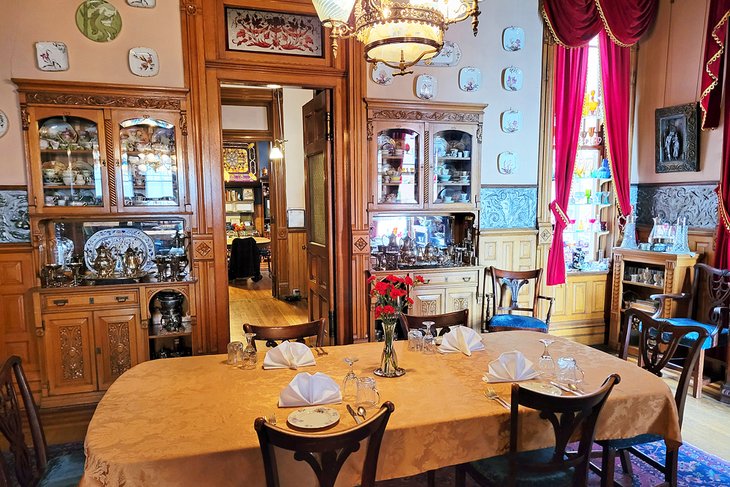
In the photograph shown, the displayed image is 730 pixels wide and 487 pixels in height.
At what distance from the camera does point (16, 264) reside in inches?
140

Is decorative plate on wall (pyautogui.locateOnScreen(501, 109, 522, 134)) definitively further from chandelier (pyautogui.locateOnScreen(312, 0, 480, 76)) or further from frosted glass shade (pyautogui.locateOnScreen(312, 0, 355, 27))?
frosted glass shade (pyautogui.locateOnScreen(312, 0, 355, 27))

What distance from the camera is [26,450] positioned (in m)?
1.82

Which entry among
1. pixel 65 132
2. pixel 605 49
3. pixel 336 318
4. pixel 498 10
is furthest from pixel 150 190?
pixel 605 49

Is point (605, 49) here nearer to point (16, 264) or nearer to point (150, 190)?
point (150, 190)

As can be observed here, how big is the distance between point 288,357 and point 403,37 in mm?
1612

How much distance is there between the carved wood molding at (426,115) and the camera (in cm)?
429

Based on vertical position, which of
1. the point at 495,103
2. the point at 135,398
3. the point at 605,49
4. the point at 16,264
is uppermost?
the point at 605,49

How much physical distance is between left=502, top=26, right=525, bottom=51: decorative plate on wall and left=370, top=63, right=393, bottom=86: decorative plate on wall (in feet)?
4.23

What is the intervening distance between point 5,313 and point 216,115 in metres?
2.25

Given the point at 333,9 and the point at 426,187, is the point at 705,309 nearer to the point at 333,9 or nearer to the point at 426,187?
the point at 426,187

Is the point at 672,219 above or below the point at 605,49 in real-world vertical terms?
below

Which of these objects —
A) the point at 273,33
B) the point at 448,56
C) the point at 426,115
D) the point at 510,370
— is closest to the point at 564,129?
the point at 448,56

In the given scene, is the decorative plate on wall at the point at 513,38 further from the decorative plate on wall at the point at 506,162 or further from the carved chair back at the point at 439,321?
the carved chair back at the point at 439,321

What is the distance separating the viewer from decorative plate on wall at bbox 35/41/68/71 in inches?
137
